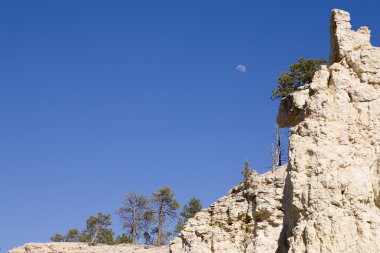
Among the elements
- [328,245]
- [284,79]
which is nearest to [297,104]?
[328,245]

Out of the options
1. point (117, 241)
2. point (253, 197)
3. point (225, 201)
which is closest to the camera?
point (253, 197)

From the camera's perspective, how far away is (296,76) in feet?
175

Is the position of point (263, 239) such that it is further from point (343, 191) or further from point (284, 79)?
point (284, 79)

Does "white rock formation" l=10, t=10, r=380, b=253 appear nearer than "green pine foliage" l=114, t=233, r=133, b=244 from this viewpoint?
Yes

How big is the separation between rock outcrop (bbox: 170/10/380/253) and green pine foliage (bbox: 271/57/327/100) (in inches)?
1541

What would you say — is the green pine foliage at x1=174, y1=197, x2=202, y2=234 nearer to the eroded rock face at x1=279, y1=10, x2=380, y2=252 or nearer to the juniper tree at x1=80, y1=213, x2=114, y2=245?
the juniper tree at x1=80, y1=213, x2=114, y2=245

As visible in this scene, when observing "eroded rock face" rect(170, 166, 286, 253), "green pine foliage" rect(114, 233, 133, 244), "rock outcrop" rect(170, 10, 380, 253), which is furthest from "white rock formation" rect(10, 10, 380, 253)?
"green pine foliage" rect(114, 233, 133, 244)

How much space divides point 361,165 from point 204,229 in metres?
14.2

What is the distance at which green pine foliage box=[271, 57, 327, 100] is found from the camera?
51906 mm

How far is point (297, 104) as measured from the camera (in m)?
12.7

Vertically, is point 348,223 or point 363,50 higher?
point 363,50

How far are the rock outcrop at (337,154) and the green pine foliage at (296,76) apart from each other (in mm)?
39132

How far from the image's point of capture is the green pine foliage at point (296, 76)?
51.9m

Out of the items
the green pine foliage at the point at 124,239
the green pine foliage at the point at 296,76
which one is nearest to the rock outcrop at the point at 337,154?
the green pine foliage at the point at 296,76
